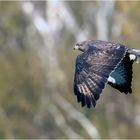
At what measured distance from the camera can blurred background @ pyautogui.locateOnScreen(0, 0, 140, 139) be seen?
27.0 meters

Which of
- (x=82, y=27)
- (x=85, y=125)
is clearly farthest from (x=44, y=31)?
(x=85, y=125)

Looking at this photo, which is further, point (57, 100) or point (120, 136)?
point (57, 100)

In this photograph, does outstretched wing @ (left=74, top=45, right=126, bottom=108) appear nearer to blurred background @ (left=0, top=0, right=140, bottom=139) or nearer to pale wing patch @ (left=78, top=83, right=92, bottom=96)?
pale wing patch @ (left=78, top=83, right=92, bottom=96)

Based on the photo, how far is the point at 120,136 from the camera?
26.2 m

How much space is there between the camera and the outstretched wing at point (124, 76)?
9852 millimetres

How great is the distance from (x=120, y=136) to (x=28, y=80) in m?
4.31

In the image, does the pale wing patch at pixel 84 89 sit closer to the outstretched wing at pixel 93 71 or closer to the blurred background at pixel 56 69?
the outstretched wing at pixel 93 71

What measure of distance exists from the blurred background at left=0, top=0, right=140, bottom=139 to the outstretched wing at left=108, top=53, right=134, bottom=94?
Result: 1480 cm

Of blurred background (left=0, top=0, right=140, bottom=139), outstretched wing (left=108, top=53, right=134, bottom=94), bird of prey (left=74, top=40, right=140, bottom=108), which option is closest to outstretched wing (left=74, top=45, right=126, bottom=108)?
bird of prey (left=74, top=40, right=140, bottom=108)

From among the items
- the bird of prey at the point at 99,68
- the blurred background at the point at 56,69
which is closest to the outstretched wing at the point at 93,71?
the bird of prey at the point at 99,68

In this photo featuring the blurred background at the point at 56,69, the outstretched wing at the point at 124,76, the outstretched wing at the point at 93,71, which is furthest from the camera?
the blurred background at the point at 56,69

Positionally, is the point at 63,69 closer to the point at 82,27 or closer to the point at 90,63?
the point at 82,27

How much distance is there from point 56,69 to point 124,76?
19734 millimetres

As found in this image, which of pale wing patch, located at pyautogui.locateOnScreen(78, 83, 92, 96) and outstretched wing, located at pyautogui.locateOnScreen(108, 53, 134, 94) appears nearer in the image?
pale wing patch, located at pyautogui.locateOnScreen(78, 83, 92, 96)
